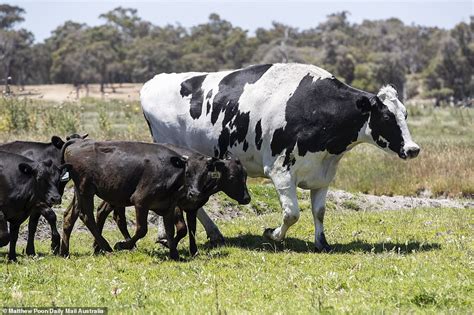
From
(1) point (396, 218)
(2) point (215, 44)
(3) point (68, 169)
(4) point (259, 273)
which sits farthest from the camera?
(2) point (215, 44)

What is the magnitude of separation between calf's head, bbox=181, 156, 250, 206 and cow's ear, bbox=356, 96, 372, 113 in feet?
6.64

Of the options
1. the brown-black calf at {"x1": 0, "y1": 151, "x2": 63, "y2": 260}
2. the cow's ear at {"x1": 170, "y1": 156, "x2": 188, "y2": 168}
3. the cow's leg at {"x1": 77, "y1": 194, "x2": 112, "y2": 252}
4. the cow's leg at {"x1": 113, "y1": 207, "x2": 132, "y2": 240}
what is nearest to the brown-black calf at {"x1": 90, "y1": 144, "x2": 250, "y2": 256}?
the cow's ear at {"x1": 170, "y1": 156, "x2": 188, "y2": 168}

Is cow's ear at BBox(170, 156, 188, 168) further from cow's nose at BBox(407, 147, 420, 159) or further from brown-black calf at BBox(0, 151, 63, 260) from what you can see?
cow's nose at BBox(407, 147, 420, 159)

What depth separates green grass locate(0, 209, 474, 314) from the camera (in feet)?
25.1

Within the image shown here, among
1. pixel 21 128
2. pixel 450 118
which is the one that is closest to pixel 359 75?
pixel 450 118

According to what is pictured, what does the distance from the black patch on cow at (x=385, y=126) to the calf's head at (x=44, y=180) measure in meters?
4.78

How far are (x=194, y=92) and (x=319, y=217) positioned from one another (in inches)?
120

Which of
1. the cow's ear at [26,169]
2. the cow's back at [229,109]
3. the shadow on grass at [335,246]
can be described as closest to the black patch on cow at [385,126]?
the cow's back at [229,109]

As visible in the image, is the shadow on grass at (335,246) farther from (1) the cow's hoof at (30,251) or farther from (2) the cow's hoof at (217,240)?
(1) the cow's hoof at (30,251)

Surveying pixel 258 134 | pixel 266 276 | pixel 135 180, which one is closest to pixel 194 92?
pixel 258 134

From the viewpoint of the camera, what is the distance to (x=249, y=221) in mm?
15023

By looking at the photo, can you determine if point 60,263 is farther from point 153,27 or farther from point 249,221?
point 153,27

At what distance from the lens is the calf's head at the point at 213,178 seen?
11.0 meters

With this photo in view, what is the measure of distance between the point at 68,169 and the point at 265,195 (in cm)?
775
